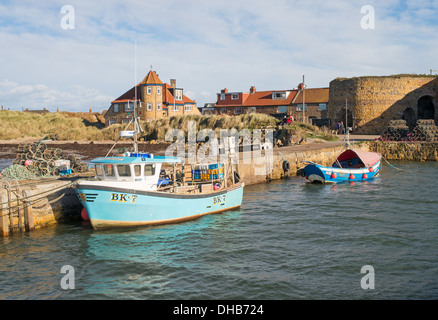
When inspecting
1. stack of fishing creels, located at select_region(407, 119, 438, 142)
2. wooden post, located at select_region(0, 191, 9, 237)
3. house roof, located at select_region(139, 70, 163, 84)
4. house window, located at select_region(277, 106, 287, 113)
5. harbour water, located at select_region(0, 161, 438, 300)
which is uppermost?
house roof, located at select_region(139, 70, 163, 84)

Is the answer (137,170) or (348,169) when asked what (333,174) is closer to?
(348,169)

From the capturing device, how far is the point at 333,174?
26.6 meters

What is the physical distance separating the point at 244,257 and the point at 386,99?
43624 mm

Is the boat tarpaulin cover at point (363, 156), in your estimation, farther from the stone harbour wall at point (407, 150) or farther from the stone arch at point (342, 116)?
the stone arch at point (342, 116)

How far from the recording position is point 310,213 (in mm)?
18391

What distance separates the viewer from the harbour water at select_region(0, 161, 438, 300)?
10.4 m

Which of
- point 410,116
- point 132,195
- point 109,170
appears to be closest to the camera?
point 132,195

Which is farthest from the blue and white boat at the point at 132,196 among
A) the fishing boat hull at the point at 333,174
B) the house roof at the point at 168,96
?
the house roof at the point at 168,96

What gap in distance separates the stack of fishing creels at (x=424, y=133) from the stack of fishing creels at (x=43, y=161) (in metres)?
33.4

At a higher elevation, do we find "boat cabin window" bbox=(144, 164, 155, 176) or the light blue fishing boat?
"boat cabin window" bbox=(144, 164, 155, 176)

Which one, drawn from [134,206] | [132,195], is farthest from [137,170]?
[134,206]

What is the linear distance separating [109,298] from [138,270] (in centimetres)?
173

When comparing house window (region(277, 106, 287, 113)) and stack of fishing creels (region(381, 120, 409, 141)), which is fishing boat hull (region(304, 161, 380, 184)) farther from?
house window (region(277, 106, 287, 113))

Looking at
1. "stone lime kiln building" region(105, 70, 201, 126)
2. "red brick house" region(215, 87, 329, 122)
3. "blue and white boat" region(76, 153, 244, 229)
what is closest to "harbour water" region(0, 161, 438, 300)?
"blue and white boat" region(76, 153, 244, 229)
